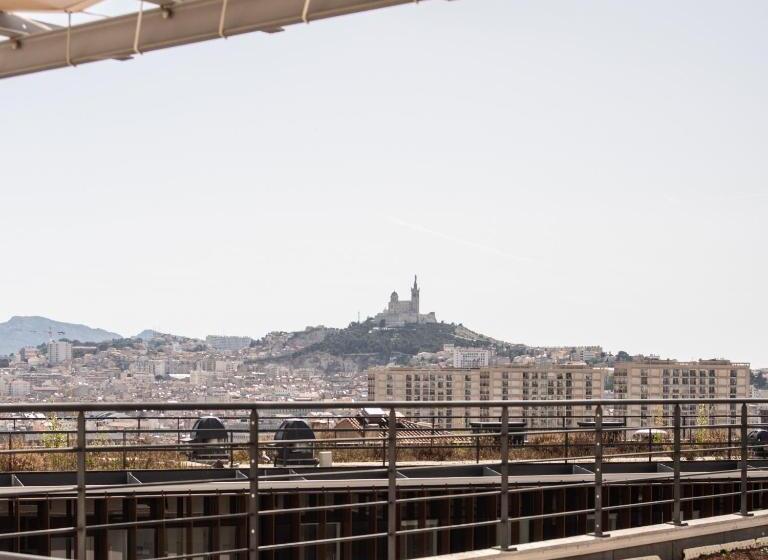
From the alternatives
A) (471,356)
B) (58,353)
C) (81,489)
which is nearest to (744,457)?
(81,489)

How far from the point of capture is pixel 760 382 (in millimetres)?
138125

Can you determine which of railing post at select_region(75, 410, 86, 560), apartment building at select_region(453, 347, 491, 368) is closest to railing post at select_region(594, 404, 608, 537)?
railing post at select_region(75, 410, 86, 560)

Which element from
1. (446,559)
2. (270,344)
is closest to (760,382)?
(270,344)

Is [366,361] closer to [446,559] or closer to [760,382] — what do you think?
[760,382]

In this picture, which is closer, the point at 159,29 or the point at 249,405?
the point at 249,405

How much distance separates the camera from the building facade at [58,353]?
157125 millimetres

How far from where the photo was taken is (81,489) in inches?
273

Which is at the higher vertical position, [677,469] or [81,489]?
[81,489]

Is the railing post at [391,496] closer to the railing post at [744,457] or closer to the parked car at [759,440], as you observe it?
the railing post at [744,457]

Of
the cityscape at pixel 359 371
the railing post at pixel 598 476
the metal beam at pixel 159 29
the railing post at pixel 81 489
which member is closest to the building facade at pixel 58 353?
the cityscape at pixel 359 371

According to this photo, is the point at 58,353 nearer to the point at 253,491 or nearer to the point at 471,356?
the point at 471,356

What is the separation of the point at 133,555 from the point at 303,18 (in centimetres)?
774

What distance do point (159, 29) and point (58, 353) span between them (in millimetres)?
154802

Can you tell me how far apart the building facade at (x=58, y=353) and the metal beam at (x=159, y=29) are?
485 ft
